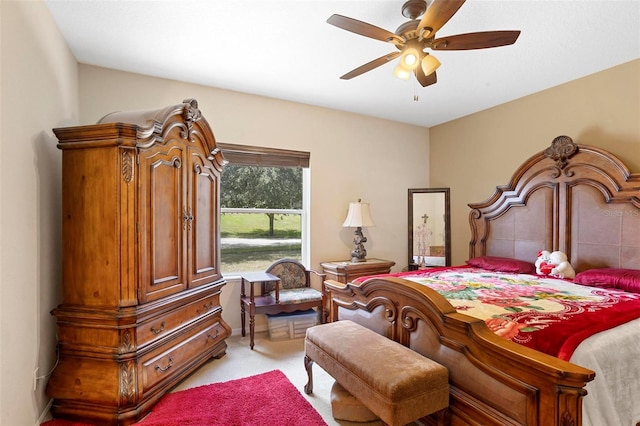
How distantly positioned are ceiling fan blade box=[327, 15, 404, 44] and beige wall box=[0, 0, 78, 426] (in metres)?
1.74

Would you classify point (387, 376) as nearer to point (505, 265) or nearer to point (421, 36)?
point (421, 36)

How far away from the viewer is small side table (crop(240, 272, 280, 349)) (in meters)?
3.20

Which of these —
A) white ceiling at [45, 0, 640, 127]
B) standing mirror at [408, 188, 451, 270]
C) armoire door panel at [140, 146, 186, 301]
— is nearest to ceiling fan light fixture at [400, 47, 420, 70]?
white ceiling at [45, 0, 640, 127]

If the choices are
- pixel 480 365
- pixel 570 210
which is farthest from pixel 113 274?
pixel 570 210

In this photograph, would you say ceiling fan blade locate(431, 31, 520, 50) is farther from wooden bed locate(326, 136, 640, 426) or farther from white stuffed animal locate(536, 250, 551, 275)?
white stuffed animal locate(536, 250, 551, 275)

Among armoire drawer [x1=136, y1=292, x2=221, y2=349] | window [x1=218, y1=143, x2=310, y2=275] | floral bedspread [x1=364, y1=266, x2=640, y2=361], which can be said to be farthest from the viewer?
window [x1=218, y1=143, x2=310, y2=275]

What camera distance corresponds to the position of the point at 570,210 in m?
3.20

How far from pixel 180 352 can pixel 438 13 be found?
111 inches

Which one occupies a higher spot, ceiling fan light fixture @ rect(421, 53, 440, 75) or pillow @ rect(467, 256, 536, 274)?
ceiling fan light fixture @ rect(421, 53, 440, 75)

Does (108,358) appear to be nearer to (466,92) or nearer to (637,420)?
(637,420)

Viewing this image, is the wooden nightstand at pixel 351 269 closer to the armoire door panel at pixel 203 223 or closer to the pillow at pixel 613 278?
the armoire door panel at pixel 203 223

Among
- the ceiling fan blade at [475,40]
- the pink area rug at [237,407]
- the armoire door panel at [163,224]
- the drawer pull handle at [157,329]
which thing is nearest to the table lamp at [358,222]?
the pink area rug at [237,407]

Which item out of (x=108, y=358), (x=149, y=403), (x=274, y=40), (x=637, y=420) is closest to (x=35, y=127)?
(x=108, y=358)

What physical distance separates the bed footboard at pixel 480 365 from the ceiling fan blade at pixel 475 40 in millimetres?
1527
